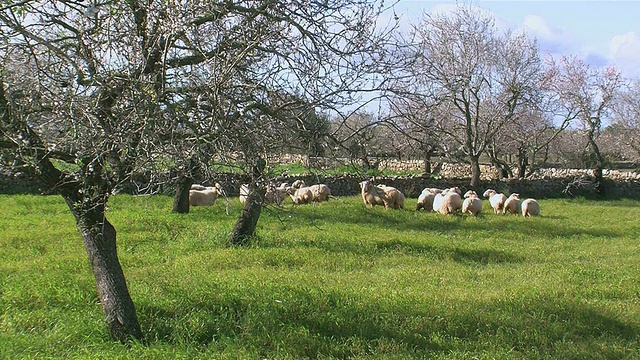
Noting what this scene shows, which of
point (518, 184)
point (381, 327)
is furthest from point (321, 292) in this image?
point (518, 184)

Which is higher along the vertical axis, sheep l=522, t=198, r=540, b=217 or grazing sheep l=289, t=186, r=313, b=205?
grazing sheep l=289, t=186, r=313, b=205

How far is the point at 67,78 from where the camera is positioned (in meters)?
5.42

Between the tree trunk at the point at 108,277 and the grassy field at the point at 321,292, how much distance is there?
0.16m

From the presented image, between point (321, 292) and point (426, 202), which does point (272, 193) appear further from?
point (426, 202)

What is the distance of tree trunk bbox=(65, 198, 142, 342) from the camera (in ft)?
20.0

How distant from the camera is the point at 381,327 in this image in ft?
21.5

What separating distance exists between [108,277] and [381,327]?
285cm

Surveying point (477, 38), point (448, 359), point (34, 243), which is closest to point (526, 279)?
point (448, 359)

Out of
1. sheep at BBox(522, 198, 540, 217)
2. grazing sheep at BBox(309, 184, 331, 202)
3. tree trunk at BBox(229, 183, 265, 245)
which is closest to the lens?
tree trunk at BBox(229, 183, 265, 245)

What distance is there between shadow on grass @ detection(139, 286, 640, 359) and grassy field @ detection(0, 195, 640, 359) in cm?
2

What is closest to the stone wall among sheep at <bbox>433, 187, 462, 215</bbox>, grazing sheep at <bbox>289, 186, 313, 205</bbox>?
grazing sheep at <bbox>289, 186, 313, 205</bbox>

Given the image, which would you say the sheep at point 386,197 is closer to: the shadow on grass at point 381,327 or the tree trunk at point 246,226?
the tree trunk at point 246,226

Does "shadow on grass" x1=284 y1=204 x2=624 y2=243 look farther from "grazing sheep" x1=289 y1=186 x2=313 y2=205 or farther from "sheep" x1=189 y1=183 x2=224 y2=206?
"sheep" x1=189 y1=183 x2=224 y2=206

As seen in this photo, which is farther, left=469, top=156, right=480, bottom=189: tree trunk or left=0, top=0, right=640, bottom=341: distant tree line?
left=469, top=156, right=480, bottom=189: tree trunk
